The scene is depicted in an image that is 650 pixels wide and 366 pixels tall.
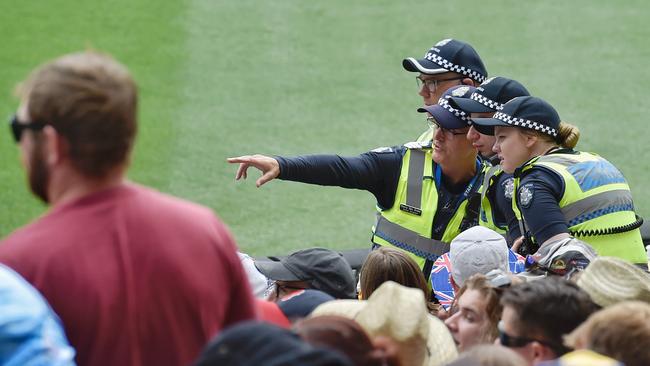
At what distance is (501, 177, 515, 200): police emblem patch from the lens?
4619 mm

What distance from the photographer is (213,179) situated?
8.31 meters

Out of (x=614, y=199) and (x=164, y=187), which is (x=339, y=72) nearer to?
(x=164, y=187)

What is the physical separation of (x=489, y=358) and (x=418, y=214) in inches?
107

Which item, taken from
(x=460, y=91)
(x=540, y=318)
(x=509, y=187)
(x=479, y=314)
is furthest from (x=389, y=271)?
(x=460, y=91)

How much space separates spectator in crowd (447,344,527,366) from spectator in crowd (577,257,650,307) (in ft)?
3.30

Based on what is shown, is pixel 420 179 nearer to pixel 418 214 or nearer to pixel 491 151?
pixel 418 214

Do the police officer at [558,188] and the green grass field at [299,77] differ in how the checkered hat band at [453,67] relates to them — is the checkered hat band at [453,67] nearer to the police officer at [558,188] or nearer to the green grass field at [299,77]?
the police officer at [558,188]

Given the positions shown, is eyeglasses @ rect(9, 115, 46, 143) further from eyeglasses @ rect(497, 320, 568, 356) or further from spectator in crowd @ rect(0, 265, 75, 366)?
eyeglasses @ rect(497, 320, 568, 356)

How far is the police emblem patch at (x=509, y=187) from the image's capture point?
462cm

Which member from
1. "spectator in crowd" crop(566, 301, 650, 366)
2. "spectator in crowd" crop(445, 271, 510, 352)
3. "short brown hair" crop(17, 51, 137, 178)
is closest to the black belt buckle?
"spectator in crowd" crop(445, 271, 510, 352)

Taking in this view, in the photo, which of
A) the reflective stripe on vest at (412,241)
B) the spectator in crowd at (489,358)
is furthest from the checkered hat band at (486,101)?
the spectator in crowd at (489,358)

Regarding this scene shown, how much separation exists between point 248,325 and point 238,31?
28.8 feet

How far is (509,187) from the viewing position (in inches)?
183

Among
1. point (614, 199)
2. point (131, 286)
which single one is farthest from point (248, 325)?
point (614, 199)
